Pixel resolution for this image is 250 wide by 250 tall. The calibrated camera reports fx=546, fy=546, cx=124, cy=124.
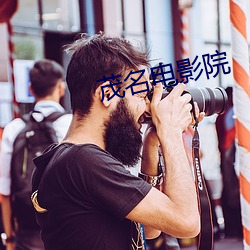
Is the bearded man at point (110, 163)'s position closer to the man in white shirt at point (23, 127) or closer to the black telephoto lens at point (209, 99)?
the black telephoto lens at point (209, 99)

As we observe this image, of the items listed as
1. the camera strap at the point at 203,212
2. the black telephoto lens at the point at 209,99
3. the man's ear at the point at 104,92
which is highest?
the man's ear at the point at 104,92

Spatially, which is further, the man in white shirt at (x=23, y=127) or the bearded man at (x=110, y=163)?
the man in white shirt at (x=23, y=127)

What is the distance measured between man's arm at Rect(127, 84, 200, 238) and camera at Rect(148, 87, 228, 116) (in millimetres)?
147

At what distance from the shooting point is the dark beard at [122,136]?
5.26 feet

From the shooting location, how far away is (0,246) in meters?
4.08

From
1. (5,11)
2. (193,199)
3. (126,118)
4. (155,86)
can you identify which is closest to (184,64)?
(155,86)

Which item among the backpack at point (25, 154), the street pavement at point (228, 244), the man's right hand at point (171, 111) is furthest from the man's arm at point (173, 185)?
the street pavement at point (228, 244)

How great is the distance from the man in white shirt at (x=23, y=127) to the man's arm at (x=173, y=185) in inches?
54.2

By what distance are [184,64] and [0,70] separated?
4.77m

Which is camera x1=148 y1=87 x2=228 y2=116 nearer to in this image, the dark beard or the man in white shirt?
the dark beard

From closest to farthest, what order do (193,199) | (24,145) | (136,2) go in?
(193,199)
(24,145)
(136,2)

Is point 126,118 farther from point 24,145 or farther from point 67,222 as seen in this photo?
point 24,145

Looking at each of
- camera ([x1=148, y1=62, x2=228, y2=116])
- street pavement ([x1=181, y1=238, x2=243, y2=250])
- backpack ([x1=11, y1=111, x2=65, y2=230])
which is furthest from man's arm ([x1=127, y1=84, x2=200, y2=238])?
street pavement ([x1=181, y1=238, x2=243, y2=250])

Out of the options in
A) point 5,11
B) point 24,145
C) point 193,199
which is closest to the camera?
point 193,199
